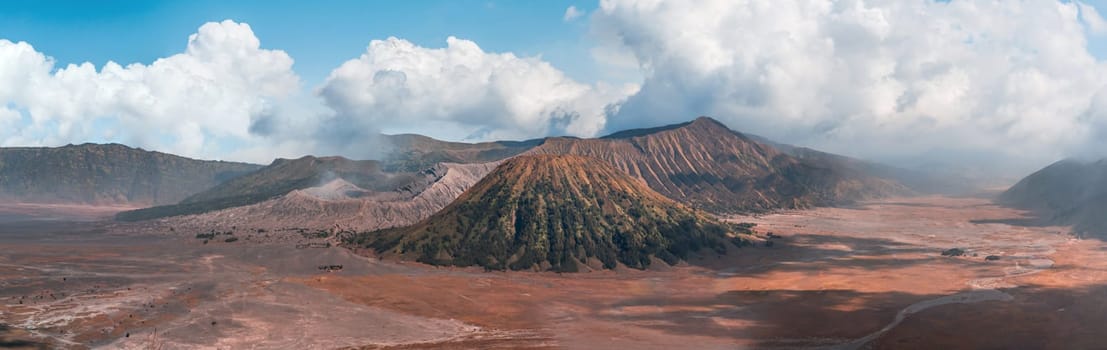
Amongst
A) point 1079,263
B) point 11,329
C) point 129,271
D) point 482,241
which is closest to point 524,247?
point 482,241

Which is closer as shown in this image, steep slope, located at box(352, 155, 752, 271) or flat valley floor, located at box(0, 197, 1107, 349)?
flat valley floor, located at box(0, 197, 1107, 349)

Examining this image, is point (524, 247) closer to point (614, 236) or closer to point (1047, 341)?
point (614, 236)

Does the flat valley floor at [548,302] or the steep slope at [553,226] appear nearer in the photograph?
the flat valley floor at [548,302]

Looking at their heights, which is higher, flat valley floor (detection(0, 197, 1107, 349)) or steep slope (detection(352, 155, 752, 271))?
steep slope (detection(352, 155, 752, 271))

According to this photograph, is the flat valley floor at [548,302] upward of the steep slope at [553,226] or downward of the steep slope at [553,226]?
downward
